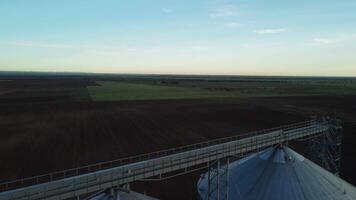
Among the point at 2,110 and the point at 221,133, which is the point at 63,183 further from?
the point at 2,110

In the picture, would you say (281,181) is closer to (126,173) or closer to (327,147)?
(126,173)

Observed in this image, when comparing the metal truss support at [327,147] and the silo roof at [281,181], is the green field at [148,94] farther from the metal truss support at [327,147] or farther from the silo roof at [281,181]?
the silo roof at [281,181]

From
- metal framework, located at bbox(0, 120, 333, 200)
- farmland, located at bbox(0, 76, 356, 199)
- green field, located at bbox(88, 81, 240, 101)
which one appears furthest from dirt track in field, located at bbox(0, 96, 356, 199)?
green field, located at bbox(88, 81, 240, 101)

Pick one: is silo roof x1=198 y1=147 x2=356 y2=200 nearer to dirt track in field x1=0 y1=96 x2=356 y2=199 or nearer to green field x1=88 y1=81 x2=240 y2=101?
dirt track in field x1=0 y1=96 x2=356 y2=199

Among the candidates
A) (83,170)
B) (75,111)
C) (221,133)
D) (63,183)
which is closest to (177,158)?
(63,183)

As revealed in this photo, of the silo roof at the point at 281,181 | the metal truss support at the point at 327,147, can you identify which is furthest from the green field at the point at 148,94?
the silo roof at the point at 281,181

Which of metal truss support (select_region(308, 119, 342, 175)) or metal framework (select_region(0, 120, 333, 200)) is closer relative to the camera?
metal framework (select_region(0, 120, 333, 200))
